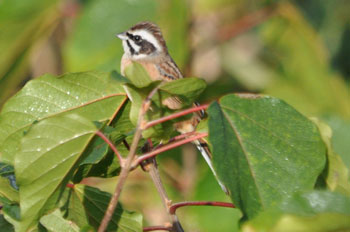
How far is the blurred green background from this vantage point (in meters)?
3.33

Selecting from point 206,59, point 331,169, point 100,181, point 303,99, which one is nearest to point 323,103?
point 303,99

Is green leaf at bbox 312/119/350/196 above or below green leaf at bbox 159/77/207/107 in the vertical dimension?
below

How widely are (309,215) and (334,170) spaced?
601 millimetres

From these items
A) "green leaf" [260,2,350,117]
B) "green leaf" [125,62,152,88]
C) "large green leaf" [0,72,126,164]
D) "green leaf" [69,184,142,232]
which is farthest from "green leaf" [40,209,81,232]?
"green leaf" [260,2,350,117]

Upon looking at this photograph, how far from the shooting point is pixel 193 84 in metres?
1.56

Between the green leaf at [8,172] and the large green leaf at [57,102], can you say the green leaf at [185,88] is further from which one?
the green leaf at [8,172]

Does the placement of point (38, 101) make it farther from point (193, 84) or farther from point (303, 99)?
point (303, 99)

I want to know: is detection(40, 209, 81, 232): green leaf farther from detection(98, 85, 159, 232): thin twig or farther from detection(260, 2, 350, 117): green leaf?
detection(260, 2, 350, 117): green leaf

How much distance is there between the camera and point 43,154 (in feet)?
4.89

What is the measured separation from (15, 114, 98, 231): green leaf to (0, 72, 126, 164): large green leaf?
312 millimetres

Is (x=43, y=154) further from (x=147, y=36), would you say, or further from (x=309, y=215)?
(x=147, y=36)

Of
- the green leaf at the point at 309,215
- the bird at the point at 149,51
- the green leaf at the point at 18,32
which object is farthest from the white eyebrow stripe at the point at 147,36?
the green leaf at the point at 309,215

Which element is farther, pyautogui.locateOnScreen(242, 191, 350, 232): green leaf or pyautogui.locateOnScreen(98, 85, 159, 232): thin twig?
pyautogui.locateOnScreen(98, 85, 159, 232): thin twig

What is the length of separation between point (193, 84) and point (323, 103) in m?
3.08
